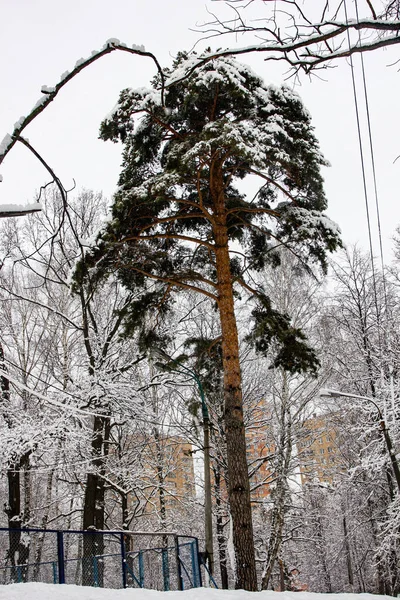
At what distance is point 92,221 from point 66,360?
16.4 feet

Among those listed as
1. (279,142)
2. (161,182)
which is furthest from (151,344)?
(279,142)

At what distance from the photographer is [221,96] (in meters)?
10.3

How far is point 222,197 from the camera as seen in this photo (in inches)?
433

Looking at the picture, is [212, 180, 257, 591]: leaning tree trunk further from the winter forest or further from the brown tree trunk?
the brown tree trunk

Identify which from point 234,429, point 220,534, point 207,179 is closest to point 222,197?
point 207,179

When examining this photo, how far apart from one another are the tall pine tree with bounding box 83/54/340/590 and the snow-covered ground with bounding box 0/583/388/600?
9.59 feet

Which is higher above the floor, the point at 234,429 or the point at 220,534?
the point at 234,429

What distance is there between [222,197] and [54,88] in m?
8.90

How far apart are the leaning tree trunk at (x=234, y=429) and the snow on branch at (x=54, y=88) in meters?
7.66

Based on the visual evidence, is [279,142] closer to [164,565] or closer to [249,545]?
[249,545]

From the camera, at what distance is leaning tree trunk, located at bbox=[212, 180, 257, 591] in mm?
8484

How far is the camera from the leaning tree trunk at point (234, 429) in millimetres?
8484

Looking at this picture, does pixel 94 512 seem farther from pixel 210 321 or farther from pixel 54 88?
pixel 54 88

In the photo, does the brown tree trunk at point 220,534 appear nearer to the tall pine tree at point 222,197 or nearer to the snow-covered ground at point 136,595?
the tall pine tree at point 222,197
